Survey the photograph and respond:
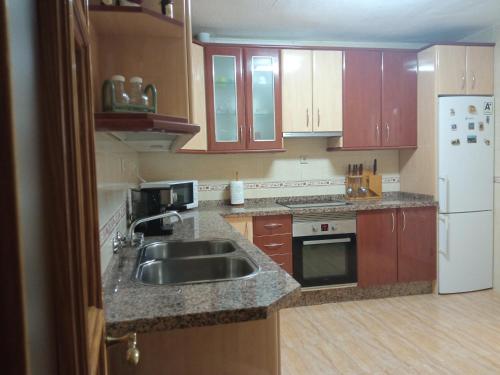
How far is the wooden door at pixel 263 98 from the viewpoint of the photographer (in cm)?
305

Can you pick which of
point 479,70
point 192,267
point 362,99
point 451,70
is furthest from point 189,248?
point 479,70

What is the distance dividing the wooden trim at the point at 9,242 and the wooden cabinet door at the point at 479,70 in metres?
3.65

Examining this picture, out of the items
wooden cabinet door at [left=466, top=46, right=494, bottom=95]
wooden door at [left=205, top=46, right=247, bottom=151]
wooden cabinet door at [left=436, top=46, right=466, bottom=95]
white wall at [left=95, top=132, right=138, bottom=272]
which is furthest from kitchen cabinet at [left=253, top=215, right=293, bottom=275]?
wooden cabinet door at [left=466, top=46, right=494, bottom=95]

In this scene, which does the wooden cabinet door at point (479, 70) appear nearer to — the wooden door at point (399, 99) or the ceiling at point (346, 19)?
the ceiling at point (346, 19)

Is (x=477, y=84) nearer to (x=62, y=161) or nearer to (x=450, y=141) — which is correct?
(x=450, y=141)

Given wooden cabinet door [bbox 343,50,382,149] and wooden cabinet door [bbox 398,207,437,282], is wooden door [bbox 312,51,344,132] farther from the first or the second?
wooden cabinet door [bbox 398,207,437,282]

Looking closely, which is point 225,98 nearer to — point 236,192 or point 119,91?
point 236,192

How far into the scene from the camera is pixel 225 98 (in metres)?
3.05

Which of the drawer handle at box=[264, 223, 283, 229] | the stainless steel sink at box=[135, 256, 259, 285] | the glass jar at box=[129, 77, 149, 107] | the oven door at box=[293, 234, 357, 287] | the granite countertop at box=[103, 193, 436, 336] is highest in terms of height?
the glass jar at box=[129, 77, 149, 107]

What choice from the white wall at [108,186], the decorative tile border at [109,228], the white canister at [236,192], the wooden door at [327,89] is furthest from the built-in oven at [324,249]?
the decorative tile border at [109,228]

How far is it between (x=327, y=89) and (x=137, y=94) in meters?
2.29

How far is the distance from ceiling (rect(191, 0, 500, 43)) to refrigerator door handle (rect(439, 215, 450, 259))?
1724mm

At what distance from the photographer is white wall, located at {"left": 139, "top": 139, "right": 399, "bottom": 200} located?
3.29m

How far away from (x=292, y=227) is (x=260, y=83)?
129cm
